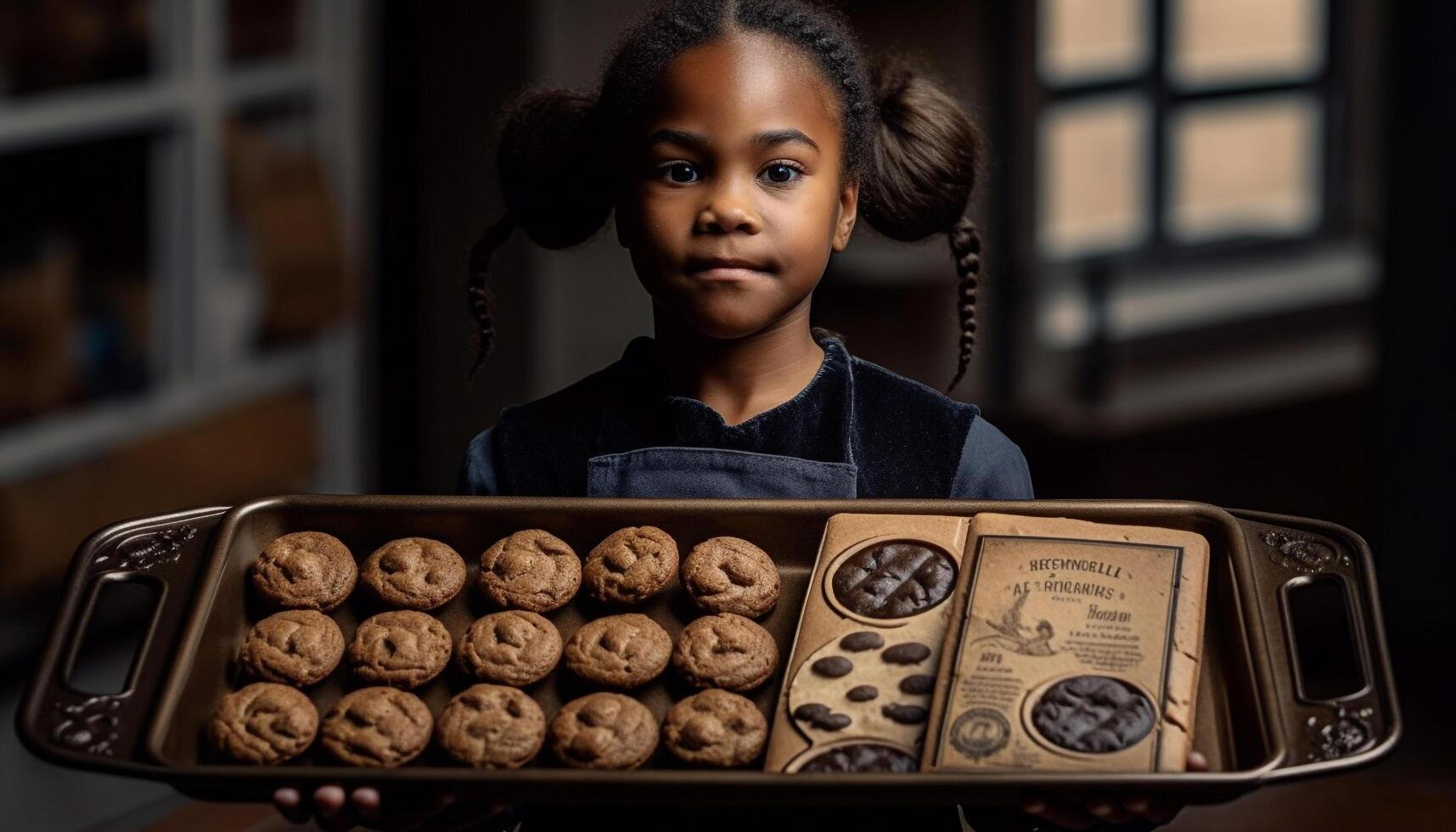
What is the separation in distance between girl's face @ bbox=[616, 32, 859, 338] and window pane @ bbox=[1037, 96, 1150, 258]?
3.46 meters

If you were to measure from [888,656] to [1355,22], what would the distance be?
14.6ft

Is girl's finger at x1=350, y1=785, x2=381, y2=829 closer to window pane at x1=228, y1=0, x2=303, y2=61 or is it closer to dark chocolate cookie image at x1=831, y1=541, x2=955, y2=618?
dark chocolate cookie image at x1=831, y1=541, x2=955, y2=618

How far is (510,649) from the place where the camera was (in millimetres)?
1205

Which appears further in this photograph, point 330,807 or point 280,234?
point 280,234

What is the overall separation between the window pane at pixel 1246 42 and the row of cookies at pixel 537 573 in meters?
3.88

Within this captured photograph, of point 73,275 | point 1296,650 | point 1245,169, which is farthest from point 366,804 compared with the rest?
point 1245,169

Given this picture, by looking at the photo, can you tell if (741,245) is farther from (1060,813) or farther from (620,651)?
(1060,813)

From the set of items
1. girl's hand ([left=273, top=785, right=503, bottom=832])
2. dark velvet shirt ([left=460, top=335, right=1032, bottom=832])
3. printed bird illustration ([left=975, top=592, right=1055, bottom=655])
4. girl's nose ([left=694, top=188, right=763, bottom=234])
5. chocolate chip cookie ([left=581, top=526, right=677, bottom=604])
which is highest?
girl's nose ([left=694, top=188, right=763, bottom=234])

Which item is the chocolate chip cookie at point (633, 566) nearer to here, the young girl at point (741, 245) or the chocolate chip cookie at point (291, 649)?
the young girl at point (741, 245)

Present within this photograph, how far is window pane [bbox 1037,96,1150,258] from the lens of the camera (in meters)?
4.59

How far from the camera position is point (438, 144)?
3182 mm

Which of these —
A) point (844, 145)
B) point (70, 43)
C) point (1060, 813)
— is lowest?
point (1060, 813)

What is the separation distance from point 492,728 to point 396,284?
88.3 inches

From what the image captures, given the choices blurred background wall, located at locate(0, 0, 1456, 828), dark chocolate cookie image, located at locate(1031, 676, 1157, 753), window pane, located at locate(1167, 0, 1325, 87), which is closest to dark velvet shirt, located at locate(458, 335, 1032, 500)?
dark chocolate cookie image, located at locate(1031, 676, 1157, 753)
